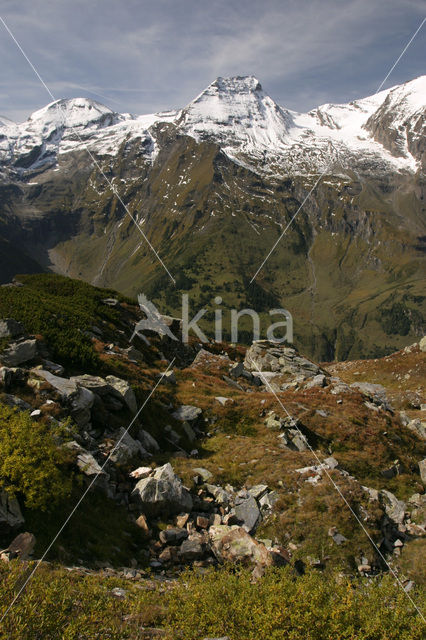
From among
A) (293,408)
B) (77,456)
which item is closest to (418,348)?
(293,408)

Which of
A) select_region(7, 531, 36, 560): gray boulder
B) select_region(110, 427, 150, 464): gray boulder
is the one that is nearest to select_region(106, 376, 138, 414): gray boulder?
select_region(110, 427, 150, 464): gray boulder

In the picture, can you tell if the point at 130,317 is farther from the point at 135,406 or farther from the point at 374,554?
the point at 374,554

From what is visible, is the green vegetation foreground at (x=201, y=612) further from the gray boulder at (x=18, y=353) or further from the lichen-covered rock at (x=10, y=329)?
the lichen-covered rock at (x=10, y=329)

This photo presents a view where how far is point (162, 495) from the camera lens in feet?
50.7

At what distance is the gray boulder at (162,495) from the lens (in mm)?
15313

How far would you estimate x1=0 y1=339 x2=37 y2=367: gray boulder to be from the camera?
20.5 m

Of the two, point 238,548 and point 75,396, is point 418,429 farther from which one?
point 75,396

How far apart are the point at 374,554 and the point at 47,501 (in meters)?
12.8

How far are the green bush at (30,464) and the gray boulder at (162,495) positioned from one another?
10.5 feet

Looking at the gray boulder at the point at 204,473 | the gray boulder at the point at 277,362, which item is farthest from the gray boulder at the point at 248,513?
the gray boulder at the point at 277,362

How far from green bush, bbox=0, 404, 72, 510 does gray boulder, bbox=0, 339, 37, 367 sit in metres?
7.22

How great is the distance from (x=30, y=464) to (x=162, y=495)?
227 inches

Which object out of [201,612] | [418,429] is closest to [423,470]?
[418,429]

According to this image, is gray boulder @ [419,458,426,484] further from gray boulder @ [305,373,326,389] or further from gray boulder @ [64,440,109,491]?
gray boulder @ [64,440,109,491]
